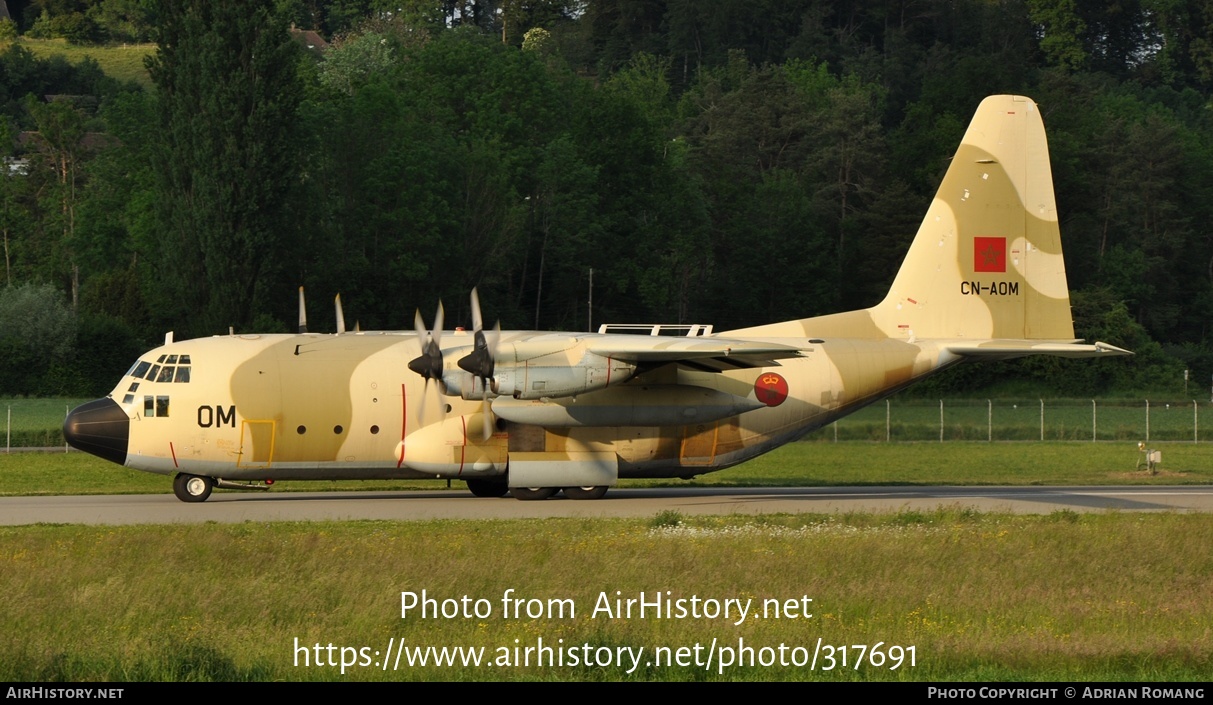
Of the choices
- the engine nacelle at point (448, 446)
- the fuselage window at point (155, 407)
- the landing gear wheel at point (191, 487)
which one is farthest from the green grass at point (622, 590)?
the landing gear wheel at point (191, 487)

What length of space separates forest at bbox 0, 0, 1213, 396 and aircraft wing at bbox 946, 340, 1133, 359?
32170mm

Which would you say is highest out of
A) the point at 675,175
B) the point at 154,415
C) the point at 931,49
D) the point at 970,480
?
the point at 931,49

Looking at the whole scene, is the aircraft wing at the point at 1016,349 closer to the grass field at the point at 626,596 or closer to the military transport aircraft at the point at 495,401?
the military transport aircraft at the point at 495,401

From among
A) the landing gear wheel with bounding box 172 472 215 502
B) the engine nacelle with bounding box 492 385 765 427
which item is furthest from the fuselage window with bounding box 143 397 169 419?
the engine nacelle with bounding box 492 385 765 427

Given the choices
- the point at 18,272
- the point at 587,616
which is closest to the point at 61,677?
the point at 587,616

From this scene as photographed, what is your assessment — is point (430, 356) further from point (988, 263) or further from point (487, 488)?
point (988, 263)

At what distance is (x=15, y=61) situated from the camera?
131 metres

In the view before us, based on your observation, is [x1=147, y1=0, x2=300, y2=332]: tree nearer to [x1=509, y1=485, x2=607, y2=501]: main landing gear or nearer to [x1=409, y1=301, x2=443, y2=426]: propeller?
[x1=509, y1=485, x2=607, y2=501]: main landing gear

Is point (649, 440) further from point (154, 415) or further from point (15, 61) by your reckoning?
point (15, 61)

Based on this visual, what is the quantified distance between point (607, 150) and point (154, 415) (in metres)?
55.8

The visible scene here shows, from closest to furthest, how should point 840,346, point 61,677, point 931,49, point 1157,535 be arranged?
1. point 61,677
2. point 1157,535
3. point 840,346
4. point 931,49

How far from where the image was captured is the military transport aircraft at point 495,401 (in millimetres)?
27641

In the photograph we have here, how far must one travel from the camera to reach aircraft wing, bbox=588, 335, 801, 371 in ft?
88.3

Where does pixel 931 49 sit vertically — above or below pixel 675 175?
above
